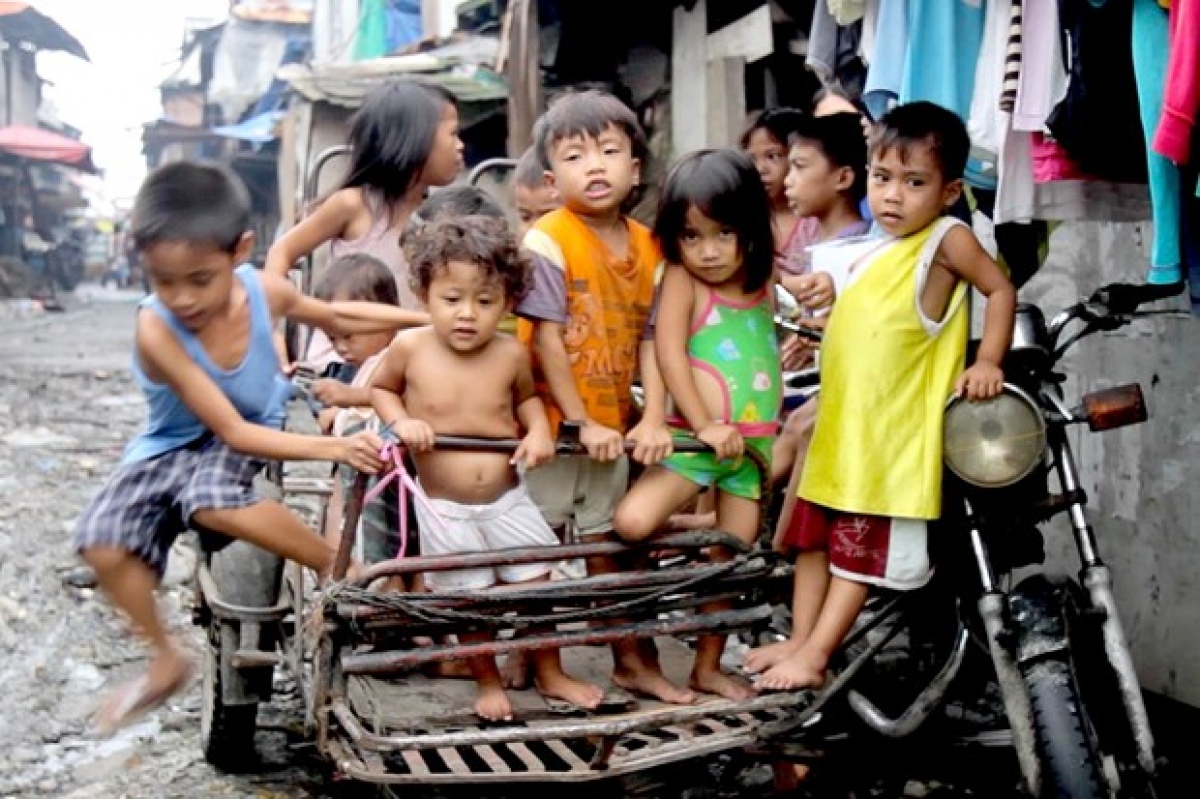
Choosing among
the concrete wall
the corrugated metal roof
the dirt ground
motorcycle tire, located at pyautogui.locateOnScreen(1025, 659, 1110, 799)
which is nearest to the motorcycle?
motorcycle tire, located at pyautogui.locateOnScreen(1025, 659, 1110, 799)

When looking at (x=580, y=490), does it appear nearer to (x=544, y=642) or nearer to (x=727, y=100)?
(x=544, y=642)

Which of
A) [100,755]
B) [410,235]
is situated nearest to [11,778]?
[100,755]

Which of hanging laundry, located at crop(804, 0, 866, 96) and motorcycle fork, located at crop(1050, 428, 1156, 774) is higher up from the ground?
hanging laundry, located at crop(804, 0, 866, 96)

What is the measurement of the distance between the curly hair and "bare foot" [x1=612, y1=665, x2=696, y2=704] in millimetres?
1006

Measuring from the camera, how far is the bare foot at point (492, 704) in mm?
3172

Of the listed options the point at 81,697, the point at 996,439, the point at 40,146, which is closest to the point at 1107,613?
the point at 996,439

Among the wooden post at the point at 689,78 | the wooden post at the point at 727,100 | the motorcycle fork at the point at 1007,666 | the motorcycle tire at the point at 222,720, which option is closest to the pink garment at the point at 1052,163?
the motorcycle fork at the point at 1007,666

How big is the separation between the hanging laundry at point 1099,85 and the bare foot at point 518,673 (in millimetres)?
1932

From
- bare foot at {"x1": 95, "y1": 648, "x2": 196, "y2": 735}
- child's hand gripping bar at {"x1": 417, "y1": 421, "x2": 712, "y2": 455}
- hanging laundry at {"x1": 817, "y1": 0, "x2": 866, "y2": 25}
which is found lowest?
bare foot at {"x1": 95, "y1": 648, "x2": 196, "y2": 735}

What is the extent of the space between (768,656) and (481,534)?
0.80 meters

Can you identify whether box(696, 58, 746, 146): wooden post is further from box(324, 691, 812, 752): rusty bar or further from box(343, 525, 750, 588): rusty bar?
box(324, 691, 812, 752): rusty bar

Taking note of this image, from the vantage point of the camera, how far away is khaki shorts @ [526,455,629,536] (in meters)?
Answer: 3.59

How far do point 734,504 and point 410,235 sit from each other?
A: 1102 mm

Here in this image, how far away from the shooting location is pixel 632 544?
3.23 metres
